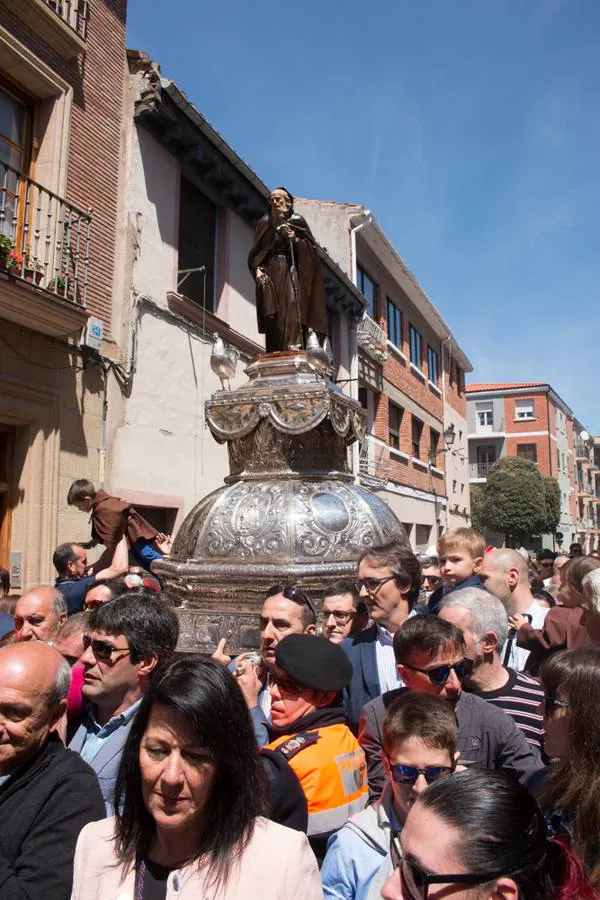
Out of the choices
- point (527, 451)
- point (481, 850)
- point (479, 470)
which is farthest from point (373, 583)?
point (479, 470)

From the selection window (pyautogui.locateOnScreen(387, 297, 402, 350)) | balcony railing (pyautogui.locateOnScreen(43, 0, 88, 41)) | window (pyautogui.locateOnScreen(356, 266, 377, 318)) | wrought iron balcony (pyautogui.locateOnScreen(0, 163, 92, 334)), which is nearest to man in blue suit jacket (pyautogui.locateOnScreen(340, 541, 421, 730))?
wrought iron balcony (pyautogui.locateOnScreen(0, 163, 92, 334))

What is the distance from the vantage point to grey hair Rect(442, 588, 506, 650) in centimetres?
286

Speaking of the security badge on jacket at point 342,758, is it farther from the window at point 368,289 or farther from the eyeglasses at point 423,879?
the window at point 368,289

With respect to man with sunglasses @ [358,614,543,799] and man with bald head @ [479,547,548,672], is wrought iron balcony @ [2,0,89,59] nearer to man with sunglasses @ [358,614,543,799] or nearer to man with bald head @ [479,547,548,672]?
man with bald head @ [479,547,548,672]

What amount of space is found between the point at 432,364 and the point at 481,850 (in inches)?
1018

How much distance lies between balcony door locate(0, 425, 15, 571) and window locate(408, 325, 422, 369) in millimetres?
16939

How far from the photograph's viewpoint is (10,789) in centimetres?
196

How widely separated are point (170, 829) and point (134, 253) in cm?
879

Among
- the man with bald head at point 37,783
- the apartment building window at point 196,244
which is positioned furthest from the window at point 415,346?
the man with bald head at point 37,783

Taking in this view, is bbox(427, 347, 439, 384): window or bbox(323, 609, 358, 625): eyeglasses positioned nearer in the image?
bbox(323, 609, 358, 625): eyeglasses

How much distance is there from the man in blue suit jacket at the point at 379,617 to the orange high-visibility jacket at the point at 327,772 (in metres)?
0.75

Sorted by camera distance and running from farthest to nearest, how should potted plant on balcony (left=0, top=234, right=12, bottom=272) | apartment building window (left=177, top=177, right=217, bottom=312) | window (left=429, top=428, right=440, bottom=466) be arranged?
window (left=429, top=428, right=440, bottom=466), apartment building window (left=177, top=177, right=217, bottom=312), potted plant on balcony (left=0, top=234, right=12, bottom=272)

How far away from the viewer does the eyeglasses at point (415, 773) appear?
1852 millimetres

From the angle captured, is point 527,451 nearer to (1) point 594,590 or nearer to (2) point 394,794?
(1) point 594,590
